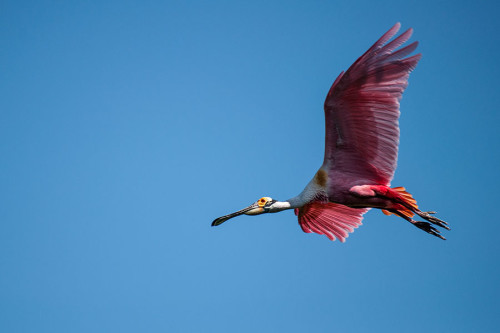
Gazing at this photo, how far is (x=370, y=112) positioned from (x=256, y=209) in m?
3.08

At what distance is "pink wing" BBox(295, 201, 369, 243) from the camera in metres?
11.9

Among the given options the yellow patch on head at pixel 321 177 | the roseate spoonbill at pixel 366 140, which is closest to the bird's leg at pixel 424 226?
the roseate spoonbill at pixel 366 140

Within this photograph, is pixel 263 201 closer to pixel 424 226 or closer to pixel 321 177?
pixel 321 177

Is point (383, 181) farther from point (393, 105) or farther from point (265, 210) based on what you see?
point (265, 210)

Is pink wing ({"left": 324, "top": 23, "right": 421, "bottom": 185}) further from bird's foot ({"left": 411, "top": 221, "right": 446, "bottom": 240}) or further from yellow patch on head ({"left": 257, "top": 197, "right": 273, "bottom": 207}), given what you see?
yellow patch on head ({"left": 257, "top": 197, "right": 273, "bottom": 207})

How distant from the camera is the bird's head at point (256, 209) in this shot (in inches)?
452

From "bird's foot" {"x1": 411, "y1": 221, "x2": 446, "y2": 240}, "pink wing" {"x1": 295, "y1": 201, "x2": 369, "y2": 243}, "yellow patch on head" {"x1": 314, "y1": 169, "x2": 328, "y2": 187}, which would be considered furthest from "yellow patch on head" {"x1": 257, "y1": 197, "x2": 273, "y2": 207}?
"bird's foot" {"x1": 411, "y1": 221, "x2": 446, "y2": 240}

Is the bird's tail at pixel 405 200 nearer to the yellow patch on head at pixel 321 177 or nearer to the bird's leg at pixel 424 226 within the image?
the bird's leg at pixel 424 226

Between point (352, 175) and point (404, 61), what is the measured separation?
2.27 meters

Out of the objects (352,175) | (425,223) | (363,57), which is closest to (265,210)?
(352,175)

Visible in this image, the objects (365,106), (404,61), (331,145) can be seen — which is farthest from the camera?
(331,145)

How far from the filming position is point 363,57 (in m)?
8.89

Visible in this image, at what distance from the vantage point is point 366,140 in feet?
32.6

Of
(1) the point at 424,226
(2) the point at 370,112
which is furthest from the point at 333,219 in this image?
(2) the point at 370,112
